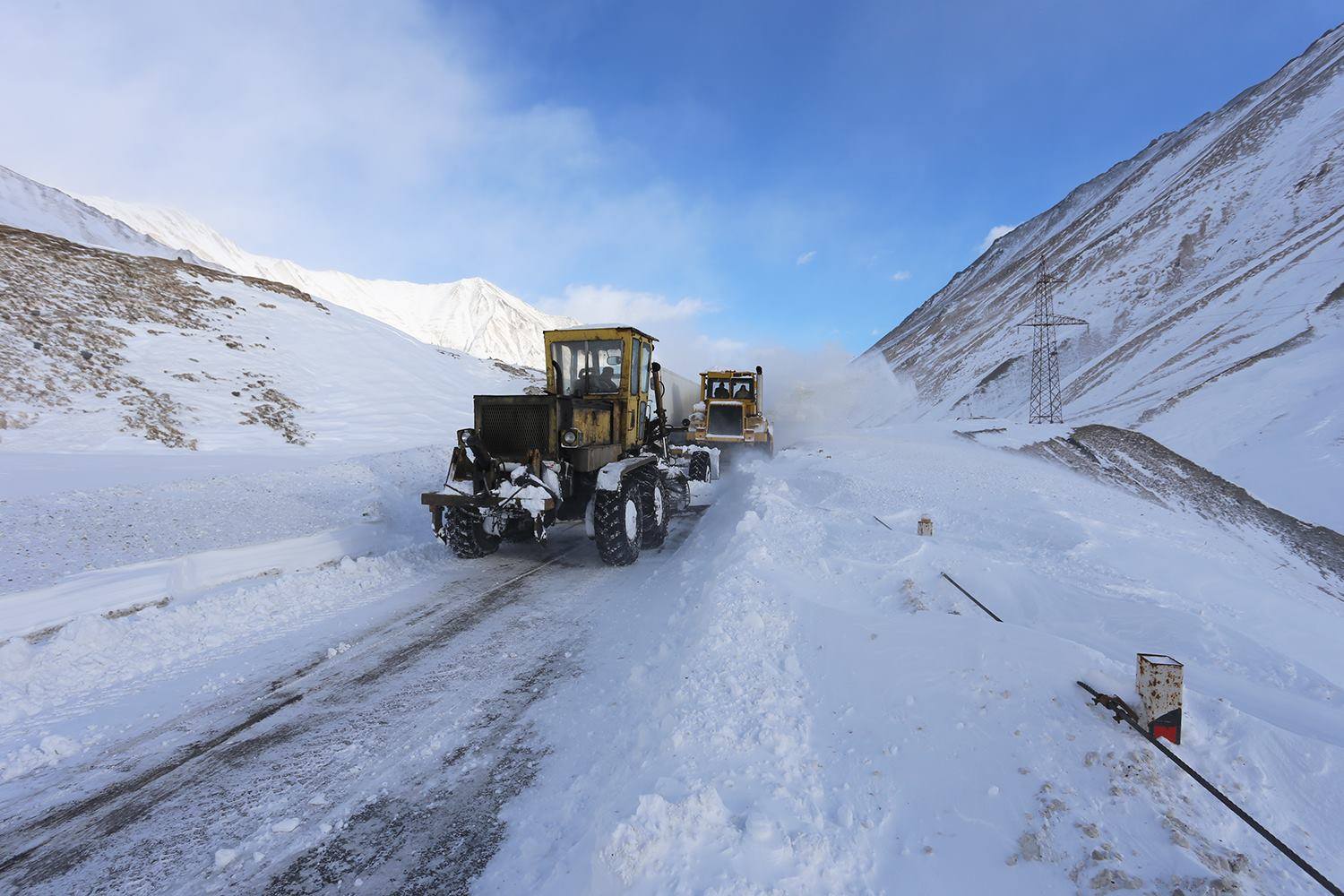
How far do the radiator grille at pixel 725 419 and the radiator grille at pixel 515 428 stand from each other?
11226 mm

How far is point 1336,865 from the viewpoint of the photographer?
2.61 m

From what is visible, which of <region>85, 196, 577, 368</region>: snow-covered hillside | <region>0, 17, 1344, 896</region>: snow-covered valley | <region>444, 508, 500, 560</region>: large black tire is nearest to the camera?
<region>0, 17, 1344, 896</region>: snow-covered valley

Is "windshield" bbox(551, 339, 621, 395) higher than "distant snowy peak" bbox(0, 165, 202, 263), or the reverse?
"distant snowy peak" bbox(0, 165, 202, 263)

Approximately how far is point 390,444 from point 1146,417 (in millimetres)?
32234

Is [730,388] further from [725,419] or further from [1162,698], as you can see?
[1162,698]

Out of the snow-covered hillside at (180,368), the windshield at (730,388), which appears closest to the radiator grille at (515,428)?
the snow-covered hillside at (180,368)

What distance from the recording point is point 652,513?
9195 mm

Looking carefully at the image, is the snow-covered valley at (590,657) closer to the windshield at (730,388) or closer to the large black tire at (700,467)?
the large black tire at (700,467)

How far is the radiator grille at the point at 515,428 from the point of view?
8023 millimetres

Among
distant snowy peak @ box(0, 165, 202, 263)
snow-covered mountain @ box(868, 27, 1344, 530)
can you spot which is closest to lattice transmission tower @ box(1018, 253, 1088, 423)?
snow-covered mountain @ box(868, 27, 1344, 530)

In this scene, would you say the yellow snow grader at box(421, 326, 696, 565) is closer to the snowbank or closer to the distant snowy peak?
the snowbank

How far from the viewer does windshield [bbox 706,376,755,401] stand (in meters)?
20.0

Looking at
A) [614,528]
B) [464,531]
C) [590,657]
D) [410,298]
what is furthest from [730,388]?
[410,298]

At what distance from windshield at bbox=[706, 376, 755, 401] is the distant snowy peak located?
97.4 ft
